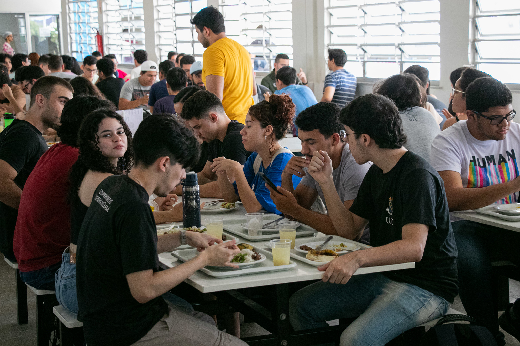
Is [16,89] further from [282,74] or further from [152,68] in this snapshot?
[282,74]

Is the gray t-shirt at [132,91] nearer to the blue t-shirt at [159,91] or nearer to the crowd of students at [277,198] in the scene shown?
the blue t-shirt at [159,91]

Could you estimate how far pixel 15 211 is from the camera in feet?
10.9

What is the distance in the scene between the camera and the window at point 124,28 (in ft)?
45.1

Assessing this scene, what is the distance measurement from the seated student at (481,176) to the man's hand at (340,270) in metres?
1.06

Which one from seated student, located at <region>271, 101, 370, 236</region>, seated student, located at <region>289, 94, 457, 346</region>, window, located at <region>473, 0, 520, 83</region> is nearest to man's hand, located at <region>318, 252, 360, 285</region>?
seated student, located at <region>289, 94, 457, 346</region>

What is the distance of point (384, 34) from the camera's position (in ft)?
25.6

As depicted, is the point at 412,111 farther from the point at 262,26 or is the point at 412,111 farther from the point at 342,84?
the point at 262,26

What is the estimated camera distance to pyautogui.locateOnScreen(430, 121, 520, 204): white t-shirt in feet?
10.1

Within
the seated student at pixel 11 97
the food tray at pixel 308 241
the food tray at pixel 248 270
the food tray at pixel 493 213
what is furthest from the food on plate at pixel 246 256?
the seated student at pixel 11 97

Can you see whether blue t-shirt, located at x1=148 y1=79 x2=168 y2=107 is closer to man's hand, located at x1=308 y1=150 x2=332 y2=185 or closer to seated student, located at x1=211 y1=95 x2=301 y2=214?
seated student, located at x1=211 y1=95 x2=301 y2=214

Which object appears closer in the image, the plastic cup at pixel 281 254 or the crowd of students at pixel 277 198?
the crowd of students at pixel 277 198

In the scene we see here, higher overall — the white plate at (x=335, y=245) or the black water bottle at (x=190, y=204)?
the black water bottle at (x=190, y=204)

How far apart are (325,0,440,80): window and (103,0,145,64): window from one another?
257 inches

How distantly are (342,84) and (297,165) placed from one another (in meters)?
5.13
